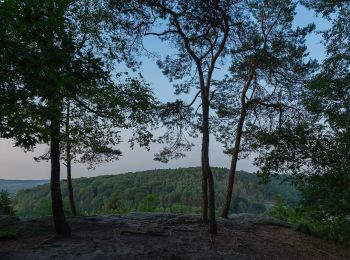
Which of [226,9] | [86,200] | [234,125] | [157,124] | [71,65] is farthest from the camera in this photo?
[86,200]

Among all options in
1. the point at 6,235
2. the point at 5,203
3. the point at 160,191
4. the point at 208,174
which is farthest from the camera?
the point at 160,191

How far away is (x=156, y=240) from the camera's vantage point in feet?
42.6

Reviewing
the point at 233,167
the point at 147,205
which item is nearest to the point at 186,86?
the point at 233,167

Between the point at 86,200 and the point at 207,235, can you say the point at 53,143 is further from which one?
the point at 86,200

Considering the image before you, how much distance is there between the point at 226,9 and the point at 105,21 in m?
5.53

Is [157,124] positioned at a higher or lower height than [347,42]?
lower

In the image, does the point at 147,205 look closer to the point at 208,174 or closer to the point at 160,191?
the point at 208,174

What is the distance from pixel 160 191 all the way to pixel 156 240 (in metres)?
87.8

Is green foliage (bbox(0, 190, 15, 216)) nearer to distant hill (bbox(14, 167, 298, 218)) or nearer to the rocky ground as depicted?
the rocky ground

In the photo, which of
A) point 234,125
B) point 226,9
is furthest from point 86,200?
point 226,9

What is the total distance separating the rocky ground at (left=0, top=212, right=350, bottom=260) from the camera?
36.7 feet

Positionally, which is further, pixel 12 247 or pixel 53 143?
pixel 53 143

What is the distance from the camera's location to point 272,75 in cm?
1934

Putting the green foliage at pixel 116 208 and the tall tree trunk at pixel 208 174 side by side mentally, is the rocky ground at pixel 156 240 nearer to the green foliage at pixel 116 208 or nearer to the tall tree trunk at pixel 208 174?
the tall tree trunk at pixel 208 174
